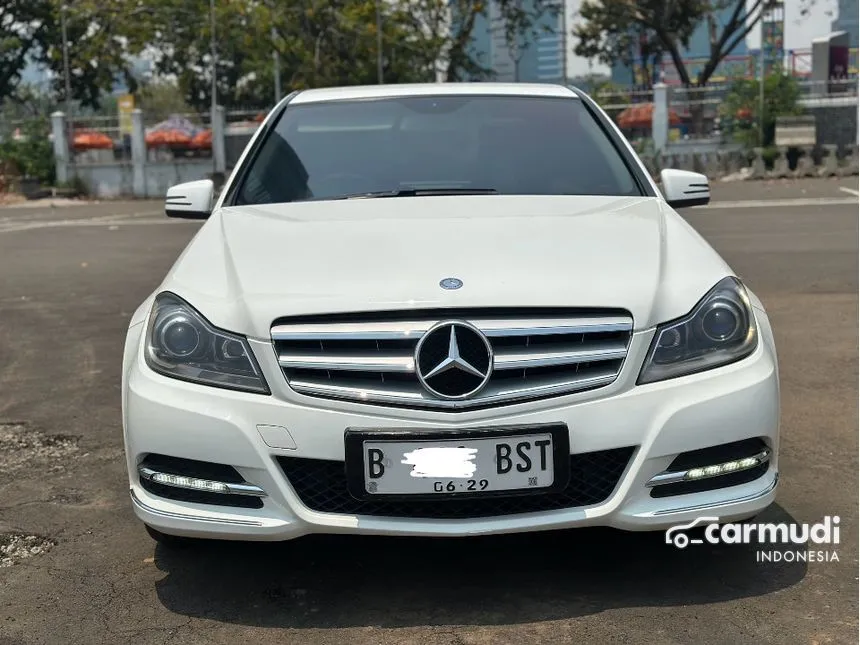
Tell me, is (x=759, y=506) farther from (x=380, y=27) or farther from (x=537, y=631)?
(x=380, y=27)

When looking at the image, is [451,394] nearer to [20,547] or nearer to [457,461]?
[457,461]

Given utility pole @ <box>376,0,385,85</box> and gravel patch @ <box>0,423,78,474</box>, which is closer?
gravel patch @ <box>0,423,78,474</box>

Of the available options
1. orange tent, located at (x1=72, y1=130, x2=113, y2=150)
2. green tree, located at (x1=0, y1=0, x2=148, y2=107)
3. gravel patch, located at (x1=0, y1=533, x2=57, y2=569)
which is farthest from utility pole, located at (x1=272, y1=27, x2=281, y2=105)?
gravel patch, located at (x1=0, y1=533, x2=57, y2=569)

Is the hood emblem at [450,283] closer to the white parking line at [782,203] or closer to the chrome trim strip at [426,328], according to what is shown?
the chrome trim strip at [426,328]

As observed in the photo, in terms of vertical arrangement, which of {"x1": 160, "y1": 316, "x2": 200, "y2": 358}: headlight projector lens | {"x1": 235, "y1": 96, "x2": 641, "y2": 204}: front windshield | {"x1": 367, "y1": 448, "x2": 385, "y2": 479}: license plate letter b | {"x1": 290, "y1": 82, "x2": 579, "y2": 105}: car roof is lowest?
{"x1": 367, "y1": 448, "x2": 385, "y2": 479}: license plate letter b

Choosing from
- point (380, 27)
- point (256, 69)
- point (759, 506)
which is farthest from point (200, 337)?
point (256, 69)

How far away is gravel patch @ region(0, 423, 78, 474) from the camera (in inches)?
174

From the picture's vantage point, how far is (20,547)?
11.6 ft

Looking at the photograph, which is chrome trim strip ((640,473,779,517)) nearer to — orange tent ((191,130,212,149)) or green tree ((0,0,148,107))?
orange tent ((191,130,212,149))

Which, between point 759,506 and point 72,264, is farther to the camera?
point 72,264

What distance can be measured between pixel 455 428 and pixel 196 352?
728 mm

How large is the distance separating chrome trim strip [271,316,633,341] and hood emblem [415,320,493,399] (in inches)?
1.1

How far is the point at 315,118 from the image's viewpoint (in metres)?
4.45

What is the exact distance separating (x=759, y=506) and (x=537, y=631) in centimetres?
69
